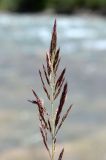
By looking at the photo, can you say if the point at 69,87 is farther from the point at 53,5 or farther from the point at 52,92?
the point at 53,5

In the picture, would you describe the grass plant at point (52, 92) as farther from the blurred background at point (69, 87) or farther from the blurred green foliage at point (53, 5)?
the blurred green foliage at point (53, 5)

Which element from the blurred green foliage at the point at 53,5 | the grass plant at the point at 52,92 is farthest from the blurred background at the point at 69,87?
the blurred green foliage at the point at 53,5

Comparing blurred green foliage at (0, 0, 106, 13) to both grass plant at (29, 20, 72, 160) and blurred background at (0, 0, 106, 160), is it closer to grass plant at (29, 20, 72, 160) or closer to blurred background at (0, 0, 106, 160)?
blurred background at (0, 0, 106, 160)

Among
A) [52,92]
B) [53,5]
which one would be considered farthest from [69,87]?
[53,5]

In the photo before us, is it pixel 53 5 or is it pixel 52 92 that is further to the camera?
pixel 53 5

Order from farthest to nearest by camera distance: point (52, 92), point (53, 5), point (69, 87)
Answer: point (53, 5) < point (69, 87) < point (52, 92)

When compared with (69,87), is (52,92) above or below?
below

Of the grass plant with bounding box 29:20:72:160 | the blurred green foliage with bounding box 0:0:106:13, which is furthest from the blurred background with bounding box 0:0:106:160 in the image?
the blurred green foliage with bounding box 0:0:106:13
